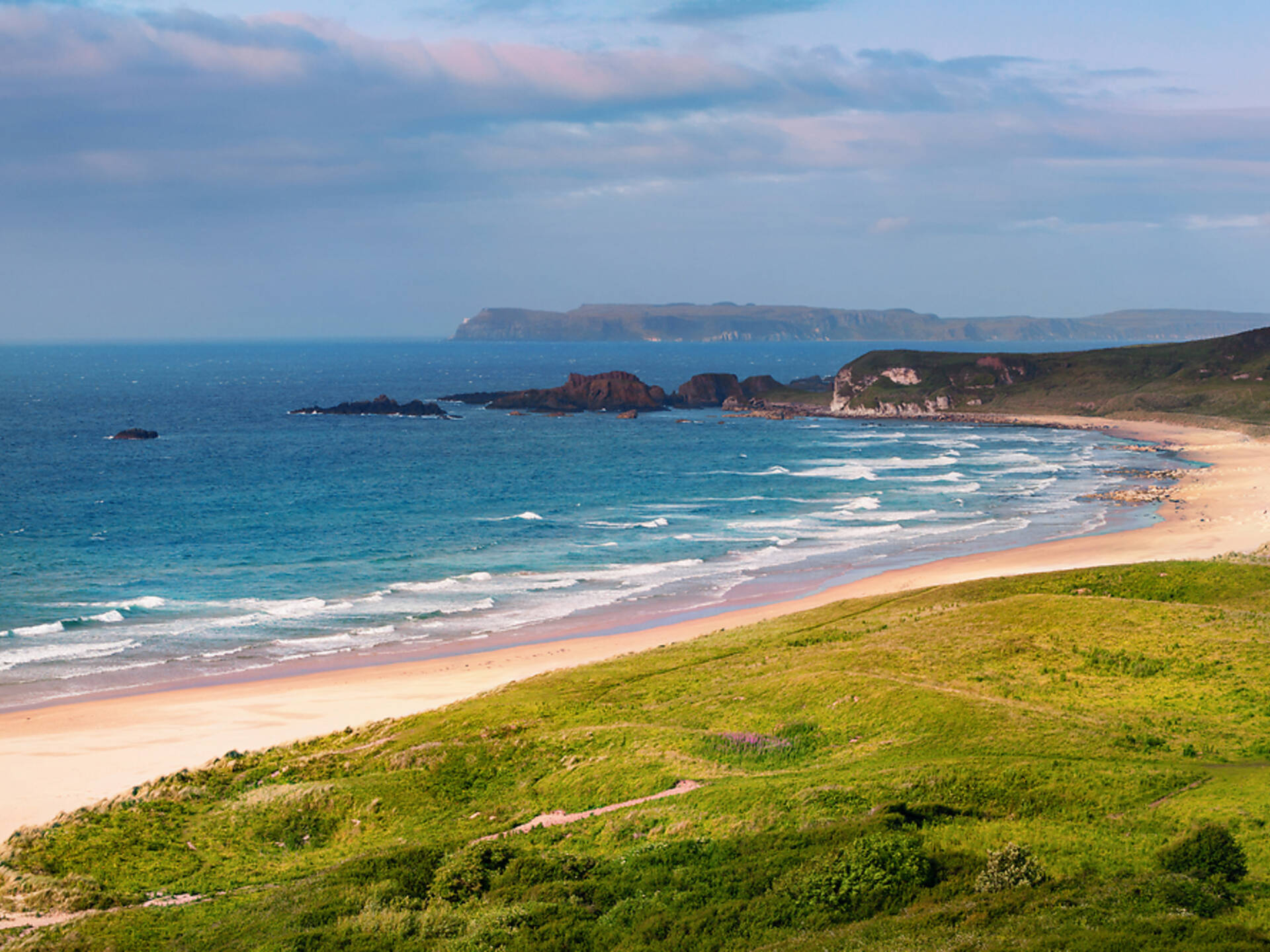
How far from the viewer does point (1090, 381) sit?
175500mm

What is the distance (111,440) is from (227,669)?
302 ft

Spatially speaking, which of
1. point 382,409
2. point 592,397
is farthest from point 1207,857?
point 592,397

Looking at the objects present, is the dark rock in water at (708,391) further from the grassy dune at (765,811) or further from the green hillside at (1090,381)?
the grassy dune at (765,811)

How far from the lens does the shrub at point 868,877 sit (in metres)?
15.9

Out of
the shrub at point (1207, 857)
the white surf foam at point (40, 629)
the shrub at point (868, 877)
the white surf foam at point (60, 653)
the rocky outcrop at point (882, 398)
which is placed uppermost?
the rocky outcrop at point (882, 398)

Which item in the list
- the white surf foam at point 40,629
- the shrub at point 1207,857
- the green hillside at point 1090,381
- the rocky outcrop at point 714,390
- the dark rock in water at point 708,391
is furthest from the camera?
the dark rock in water at point 708,391

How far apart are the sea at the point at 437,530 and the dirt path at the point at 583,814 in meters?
25.8

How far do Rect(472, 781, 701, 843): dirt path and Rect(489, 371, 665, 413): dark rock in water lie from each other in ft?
492

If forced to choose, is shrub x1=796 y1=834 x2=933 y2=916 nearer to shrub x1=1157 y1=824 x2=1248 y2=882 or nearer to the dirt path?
shrub x1=1157 y1=824 x2=1248 y2=882

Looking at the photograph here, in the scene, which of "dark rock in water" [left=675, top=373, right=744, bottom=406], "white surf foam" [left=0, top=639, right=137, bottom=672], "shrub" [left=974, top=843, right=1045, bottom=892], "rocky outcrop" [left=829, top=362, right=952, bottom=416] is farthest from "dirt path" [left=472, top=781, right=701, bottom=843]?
"dark rock in water" [left=675, top=373, right=744, bottom=406]

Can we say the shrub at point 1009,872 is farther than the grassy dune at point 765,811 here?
Yes

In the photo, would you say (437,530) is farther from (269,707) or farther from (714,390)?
(714,390)

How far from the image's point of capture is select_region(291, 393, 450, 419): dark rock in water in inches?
6319

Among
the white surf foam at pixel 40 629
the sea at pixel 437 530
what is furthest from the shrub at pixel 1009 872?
the white surf foam at pixel 40 629
